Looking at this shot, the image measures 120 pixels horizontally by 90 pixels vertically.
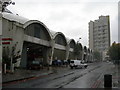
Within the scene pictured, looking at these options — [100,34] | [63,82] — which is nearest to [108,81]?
[63,82]

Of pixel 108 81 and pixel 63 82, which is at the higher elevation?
pixel 108 81

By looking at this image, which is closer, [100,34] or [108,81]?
[108,81]

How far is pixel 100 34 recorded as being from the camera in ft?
610

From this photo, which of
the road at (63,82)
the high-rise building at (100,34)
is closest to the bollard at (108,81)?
the road at (63,82)

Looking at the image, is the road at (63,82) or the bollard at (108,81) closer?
the bollard at (108,81)

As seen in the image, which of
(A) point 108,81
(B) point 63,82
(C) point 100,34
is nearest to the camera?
(A) point 108,81

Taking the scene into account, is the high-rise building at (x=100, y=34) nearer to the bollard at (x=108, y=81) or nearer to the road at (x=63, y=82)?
the road at (x=63, y=82)

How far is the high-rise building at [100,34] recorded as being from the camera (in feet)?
598

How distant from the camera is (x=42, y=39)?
5534 centimetres

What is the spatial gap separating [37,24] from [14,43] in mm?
13561

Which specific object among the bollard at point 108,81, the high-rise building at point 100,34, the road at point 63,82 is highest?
the high-rise building at point 100,34

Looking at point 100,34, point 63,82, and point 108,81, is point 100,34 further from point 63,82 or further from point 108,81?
point 108,81

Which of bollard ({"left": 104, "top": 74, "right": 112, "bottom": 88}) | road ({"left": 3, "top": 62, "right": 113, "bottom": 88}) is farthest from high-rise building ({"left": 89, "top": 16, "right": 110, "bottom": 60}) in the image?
bollard ({"left": 104, "top": 74, "right": 112, "bottom": 88})

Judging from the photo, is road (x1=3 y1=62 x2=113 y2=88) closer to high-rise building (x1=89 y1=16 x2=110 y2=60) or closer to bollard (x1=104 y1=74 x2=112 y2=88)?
bollard (x1=104 y1=74 x2=112 y2=88)
